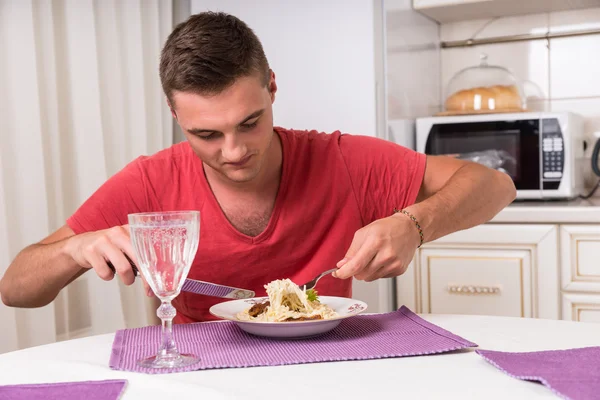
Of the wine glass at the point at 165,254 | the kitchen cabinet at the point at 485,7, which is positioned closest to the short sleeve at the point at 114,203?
the wine glass at the point at 165,254

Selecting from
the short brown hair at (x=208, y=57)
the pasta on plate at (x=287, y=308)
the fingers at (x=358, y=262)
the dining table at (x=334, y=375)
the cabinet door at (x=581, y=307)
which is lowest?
the cabinet door at (x=581, y=307)

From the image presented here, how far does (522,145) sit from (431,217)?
1357mm

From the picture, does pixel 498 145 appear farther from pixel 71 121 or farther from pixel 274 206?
pixel 71 121

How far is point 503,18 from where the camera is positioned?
3057 mm

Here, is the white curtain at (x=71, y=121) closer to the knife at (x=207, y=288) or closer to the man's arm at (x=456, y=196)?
the knife at (x=207, y=288)

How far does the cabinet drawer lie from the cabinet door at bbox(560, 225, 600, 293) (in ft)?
0.40

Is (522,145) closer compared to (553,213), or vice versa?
(553,213)

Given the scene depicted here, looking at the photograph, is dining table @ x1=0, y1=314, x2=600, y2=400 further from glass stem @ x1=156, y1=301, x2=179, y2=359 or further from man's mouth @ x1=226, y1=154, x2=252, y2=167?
man's mouth @ x1=226, y1=154, x2=252, y2=167

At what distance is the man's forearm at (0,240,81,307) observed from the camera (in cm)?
132

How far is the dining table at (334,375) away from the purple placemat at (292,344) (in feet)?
0.04

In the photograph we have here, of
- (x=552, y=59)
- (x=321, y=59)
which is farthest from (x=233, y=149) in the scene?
(x=552, y=59)

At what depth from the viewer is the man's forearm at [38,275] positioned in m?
1.32

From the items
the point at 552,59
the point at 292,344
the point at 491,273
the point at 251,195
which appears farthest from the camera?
the point at 552,59

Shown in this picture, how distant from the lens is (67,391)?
86cm
